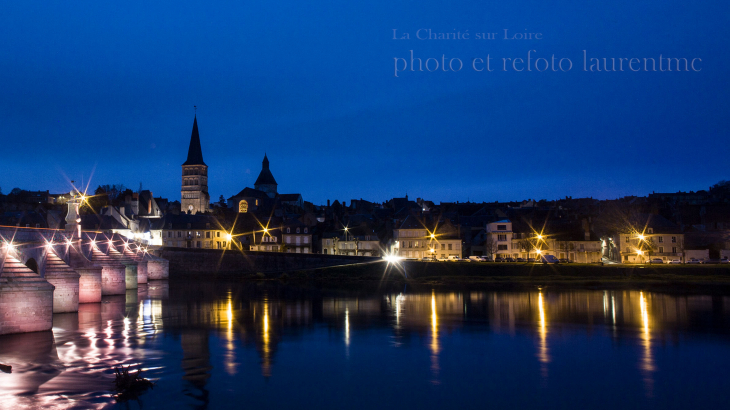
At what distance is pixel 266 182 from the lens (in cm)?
17288

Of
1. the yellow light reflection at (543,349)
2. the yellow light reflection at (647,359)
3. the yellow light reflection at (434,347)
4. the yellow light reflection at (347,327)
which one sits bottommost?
the yellow light reflection at (647,359)

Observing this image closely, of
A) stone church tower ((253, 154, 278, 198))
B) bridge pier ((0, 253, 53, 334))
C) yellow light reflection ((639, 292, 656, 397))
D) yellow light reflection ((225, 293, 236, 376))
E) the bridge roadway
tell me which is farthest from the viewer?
stone church tower ((253, 154, 278, 198))

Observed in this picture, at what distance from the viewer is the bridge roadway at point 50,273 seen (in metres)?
26.5

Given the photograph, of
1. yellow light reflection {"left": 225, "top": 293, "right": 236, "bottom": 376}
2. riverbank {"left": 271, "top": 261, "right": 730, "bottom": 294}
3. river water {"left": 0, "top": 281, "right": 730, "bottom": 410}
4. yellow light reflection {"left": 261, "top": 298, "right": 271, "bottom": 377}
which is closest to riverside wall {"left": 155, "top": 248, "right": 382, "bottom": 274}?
riverbank {"left": 271, "top": 261, "right": 730, "bottom": 294}

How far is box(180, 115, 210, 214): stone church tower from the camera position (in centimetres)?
14811

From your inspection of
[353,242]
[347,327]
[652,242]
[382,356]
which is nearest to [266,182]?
[353,242]

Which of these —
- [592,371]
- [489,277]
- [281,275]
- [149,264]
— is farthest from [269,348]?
[149,264]

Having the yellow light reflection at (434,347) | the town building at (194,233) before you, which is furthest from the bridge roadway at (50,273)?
the town building at (194,233)

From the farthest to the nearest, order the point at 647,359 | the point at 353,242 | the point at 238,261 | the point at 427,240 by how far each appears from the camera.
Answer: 1. the point at 353,242
2. the point at 427,240
3. the point at 238,261
4. the point at 647,359

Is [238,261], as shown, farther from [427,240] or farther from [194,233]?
[427,240]

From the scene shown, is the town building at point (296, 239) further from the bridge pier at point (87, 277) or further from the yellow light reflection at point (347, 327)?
the yellow light reflection at point (347, 327)

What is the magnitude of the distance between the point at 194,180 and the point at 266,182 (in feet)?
92.4

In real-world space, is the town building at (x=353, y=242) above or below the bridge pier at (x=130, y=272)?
above

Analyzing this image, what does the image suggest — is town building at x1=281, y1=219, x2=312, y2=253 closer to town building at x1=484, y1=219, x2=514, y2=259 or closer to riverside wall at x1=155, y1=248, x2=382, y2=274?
riverside wall at x1=155, y1=248, x2=382, y2=274
